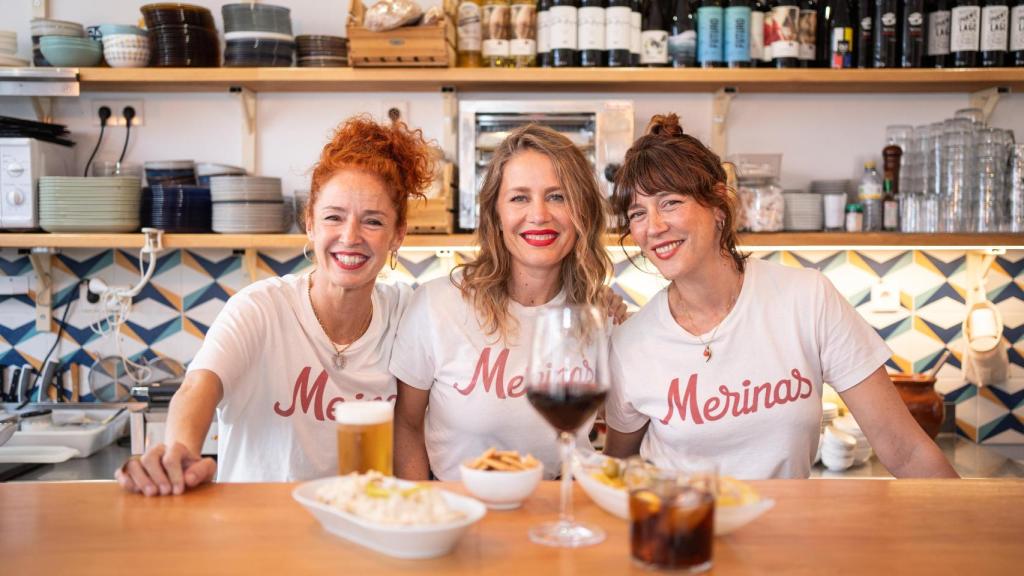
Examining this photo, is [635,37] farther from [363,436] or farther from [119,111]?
[363,436]

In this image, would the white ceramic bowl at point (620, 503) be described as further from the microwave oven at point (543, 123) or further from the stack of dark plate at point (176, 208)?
the stack of dark plate at point (176, 208)

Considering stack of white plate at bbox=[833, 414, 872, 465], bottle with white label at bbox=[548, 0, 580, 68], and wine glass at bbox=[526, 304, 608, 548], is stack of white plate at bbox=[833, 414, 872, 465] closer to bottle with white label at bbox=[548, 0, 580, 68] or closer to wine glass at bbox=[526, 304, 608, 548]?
bottle with white label at bbox=[548, 0, 580, 68]

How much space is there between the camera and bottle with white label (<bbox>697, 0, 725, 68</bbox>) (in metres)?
2.89

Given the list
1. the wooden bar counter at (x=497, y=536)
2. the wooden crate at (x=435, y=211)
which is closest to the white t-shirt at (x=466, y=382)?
the wooden bar counter at (x=497, y=536)

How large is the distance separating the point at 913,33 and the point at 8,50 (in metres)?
3.04

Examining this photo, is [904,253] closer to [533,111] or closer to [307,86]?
[533,111]

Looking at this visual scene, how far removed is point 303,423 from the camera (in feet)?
5.99

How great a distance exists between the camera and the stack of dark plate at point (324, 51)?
118 inches

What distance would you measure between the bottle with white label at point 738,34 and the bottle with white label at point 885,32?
17.0 inches

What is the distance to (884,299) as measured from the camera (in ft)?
10.6

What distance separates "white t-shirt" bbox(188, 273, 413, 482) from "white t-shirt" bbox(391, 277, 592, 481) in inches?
4.6

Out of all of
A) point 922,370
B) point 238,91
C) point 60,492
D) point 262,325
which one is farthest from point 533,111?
point 60,492

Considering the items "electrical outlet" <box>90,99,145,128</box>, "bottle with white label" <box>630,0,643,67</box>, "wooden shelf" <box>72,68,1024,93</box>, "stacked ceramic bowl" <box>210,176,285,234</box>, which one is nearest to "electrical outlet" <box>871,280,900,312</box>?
"wooden shelf" <box>72,68,1024,93</box>

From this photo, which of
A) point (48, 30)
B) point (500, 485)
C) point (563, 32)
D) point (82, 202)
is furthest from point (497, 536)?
point (48, 30)
